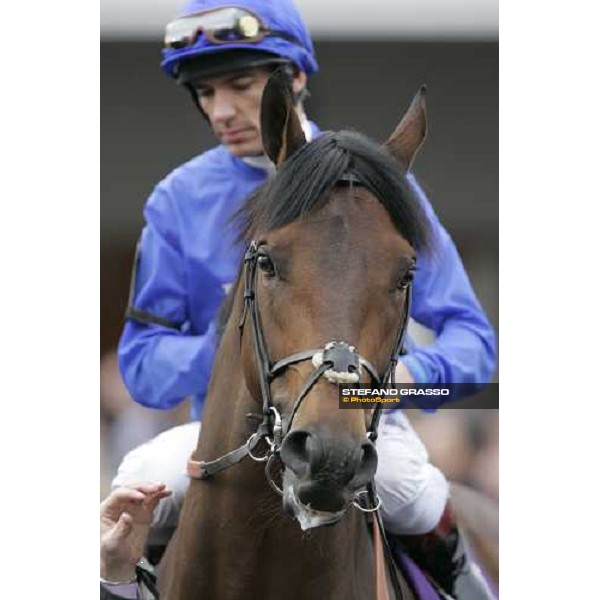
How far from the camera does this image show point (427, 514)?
7.97ft

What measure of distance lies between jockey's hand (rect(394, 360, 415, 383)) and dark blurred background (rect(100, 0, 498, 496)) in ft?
1.27

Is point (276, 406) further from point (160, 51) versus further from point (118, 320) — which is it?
point (160, 51)

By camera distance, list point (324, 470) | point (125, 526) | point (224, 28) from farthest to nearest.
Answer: point (224, 28)
point (125, 526)
point (324, 470)

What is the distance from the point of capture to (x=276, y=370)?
1753 mm

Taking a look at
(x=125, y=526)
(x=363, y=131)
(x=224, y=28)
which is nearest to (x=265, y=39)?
(x=224, y=28)

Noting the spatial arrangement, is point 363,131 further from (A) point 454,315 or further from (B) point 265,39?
(A) point 454,315

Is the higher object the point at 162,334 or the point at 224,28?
the point at 224,28

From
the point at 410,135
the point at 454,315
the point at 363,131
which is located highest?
the point at 363,131

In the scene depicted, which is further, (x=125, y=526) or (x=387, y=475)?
(x=387, y=475)

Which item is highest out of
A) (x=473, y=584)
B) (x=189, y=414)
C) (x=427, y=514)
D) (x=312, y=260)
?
(x=312, y=260)

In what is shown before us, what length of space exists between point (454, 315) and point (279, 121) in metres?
0.88
